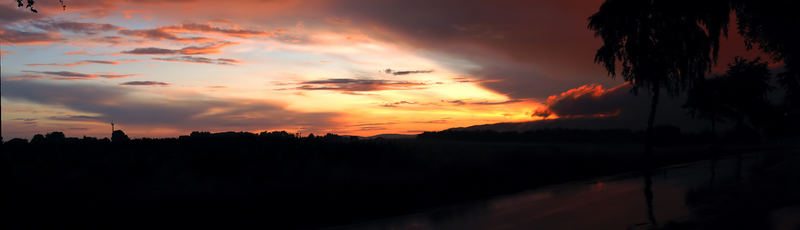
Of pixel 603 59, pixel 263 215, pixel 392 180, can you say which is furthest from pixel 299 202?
pixel 603 59

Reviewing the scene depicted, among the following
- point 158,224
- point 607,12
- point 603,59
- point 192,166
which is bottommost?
point 158,224

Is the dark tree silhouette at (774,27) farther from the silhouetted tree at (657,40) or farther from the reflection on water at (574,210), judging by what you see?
the reflection on water at (574,210)

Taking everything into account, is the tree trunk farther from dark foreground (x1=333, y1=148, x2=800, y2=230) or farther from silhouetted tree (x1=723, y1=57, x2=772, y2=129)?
silhouetted tree (x1=723, y1=57, x2=772, y2=129)

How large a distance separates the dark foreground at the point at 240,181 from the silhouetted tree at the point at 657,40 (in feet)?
18.3

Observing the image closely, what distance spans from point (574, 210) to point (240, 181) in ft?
34.1

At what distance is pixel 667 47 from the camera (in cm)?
2481

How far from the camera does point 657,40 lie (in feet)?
81.9

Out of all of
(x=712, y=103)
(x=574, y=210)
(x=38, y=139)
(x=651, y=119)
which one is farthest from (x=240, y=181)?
(x=712, y=103)

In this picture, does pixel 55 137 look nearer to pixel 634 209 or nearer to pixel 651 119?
pixel 634 209

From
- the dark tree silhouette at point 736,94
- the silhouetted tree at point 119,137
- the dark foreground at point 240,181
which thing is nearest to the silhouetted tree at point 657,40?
the dark foreground at point 240,181

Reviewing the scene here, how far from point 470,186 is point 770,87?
156 feet

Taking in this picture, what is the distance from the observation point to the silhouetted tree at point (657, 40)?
946 inches

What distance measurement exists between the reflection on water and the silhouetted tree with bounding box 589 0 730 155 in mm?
8916

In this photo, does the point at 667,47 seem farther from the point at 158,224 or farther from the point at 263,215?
the point at 158,224
